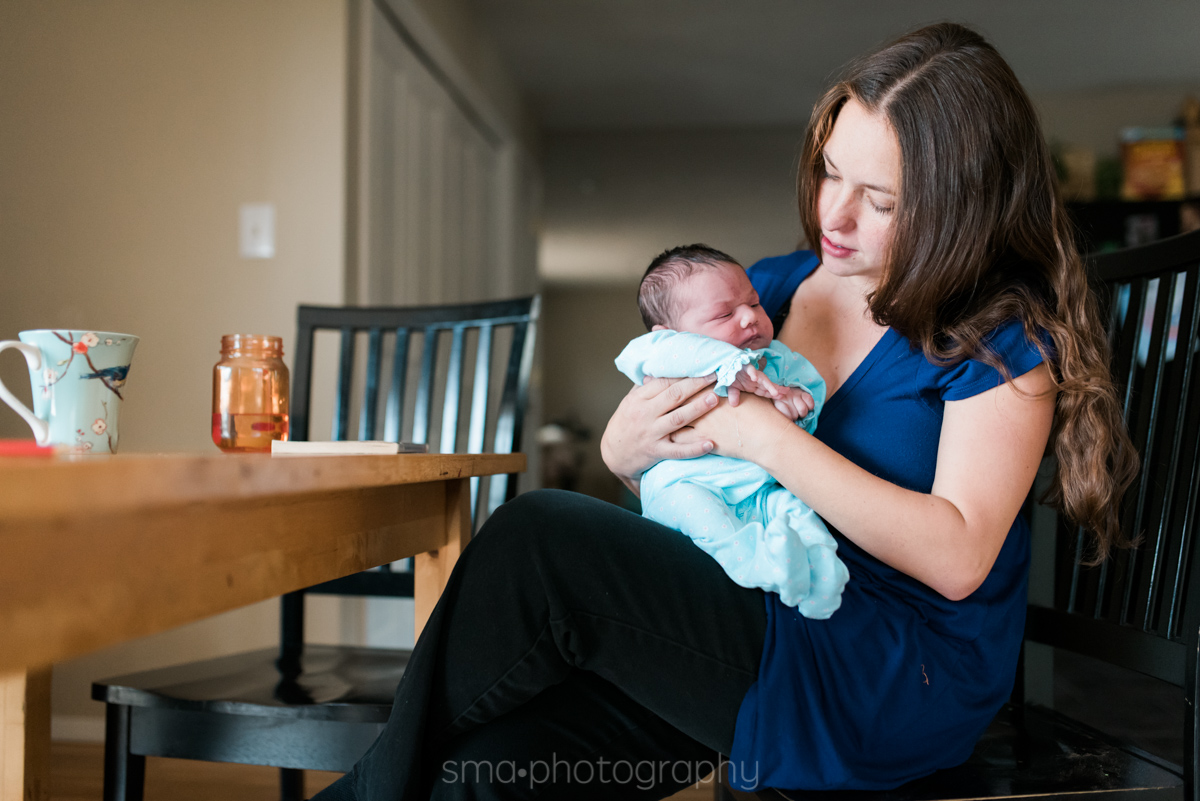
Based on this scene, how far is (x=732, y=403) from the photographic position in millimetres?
920

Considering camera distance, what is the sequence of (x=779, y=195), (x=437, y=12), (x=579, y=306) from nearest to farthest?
(x=437, y=12)
(x=779, y=195)
(x=579, y=306)

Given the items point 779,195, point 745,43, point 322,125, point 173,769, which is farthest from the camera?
point 779,195

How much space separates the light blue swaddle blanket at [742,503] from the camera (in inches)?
31.0

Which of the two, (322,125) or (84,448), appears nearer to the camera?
(84,448)

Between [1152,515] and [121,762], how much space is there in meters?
1.24

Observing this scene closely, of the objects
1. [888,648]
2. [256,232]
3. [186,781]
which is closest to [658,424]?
[888,648]

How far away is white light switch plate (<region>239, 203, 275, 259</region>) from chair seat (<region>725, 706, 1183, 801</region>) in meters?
1.89

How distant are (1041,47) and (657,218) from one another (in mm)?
2493

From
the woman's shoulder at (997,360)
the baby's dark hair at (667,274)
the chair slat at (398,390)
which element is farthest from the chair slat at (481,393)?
the woman's shoulder at (997,360)

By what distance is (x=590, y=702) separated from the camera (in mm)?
825

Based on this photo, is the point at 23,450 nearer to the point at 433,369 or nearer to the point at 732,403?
the point at 732,403

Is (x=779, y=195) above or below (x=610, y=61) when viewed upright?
below

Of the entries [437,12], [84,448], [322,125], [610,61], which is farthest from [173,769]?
[610,61]

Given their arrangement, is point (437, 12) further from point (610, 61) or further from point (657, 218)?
point (657, 218)
